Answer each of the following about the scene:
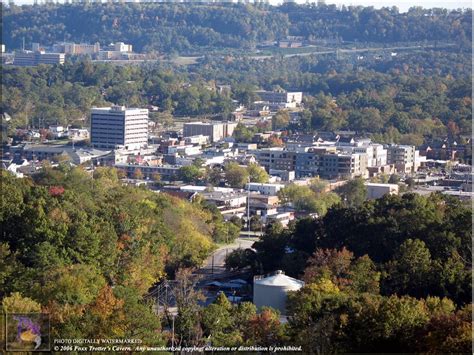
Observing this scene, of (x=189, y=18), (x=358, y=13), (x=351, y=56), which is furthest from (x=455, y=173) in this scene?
(x=189, y=18)

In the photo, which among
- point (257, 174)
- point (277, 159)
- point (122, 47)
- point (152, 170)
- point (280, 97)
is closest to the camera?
point (257, 174)

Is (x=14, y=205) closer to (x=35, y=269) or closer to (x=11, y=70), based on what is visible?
(x=35, y=269)

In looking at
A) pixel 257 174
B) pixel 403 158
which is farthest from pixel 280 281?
pixel 403 158

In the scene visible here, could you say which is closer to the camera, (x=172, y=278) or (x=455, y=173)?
(x=172, y=278)

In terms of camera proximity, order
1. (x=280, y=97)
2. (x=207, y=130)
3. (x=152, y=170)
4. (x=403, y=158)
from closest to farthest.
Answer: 1. (x=152, y=170)
2. (x=403, y=158)
3. (x=207, y=130)
4. (x=280, y=97)

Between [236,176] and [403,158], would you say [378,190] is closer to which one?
[236,176]

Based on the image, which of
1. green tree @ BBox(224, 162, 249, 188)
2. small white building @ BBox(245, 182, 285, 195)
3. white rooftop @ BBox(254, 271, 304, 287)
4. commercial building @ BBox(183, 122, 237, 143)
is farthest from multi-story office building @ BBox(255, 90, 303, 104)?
white rooftop @ BBox(254, 271, 304, 287)
